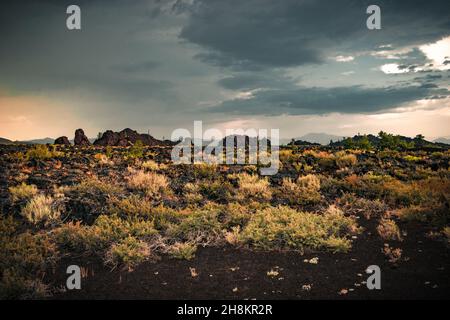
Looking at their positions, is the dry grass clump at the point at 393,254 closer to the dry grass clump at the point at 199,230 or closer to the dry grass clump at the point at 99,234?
the dry grass clump at the point at 199,230

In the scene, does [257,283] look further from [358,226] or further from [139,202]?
[139,202]

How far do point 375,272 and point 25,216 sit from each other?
11.5 meters

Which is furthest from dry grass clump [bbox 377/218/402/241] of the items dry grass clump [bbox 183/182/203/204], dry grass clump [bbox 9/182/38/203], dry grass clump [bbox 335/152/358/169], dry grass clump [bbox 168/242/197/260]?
dry grass clump [bbox 9/182/38/203]

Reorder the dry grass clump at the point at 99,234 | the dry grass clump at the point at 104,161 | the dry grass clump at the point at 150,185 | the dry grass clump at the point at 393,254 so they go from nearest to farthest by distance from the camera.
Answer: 1. the dry grass clump at the point at 393,254
2. the dry grass clump at the point at 99,234
3. the dry grass clump at the point at 150,185
4. the dry grass clump at the point at 104,161

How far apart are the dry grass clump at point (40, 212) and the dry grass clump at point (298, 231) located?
671 centimetres

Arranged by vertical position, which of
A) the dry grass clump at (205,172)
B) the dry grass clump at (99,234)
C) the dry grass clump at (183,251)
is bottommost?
the dry grass clump at (183,251)

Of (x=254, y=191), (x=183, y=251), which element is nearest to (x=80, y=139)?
(x=254, y=191)

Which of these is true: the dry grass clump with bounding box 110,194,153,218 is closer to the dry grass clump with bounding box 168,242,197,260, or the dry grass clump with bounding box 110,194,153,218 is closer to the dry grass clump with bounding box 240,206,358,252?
the dry grass clump with bounding box 168,242,197,260

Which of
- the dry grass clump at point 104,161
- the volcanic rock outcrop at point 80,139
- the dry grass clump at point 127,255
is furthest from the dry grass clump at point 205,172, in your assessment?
the volcanic rock outcrop at point 80,139

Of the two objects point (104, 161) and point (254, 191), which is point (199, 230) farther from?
point (104, 161)

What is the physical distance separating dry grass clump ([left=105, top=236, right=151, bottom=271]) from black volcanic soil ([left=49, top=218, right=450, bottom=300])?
0.21 meters

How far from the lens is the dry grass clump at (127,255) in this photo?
851 centimetres

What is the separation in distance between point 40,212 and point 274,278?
28.0 feet
